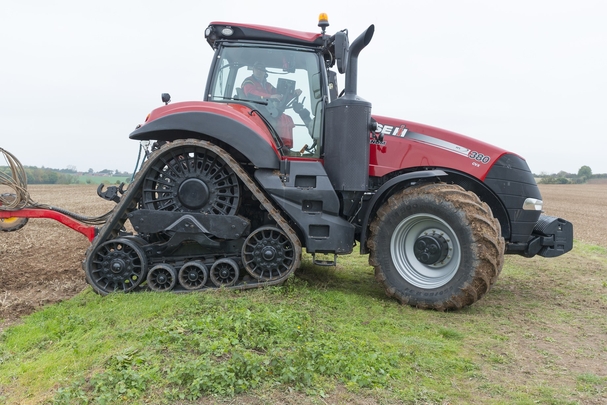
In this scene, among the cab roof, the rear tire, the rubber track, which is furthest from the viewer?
the cab roof

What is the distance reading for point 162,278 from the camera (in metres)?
5.36

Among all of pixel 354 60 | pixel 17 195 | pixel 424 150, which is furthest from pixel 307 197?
pixel 17 195

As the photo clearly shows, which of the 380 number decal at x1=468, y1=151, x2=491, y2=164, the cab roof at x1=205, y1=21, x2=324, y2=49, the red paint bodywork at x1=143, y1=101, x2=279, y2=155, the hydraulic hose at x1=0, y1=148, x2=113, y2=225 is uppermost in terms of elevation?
the cab roof at x1=205, y1=21, x2=324, y2=49

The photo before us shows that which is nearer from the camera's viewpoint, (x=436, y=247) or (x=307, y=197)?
(x=436, y=247)

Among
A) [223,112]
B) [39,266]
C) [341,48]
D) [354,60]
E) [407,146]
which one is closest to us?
[341,48]

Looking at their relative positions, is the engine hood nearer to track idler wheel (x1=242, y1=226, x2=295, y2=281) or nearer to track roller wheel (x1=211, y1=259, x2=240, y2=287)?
track idler wheel (x1=242, y1=226, x2=295, y2=281)

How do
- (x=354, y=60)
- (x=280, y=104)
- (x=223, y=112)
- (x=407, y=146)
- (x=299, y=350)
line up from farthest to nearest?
1. (x=280, y=104)
2. (x=407, y=146)
3. (x=354, y=60)
4. (x=223, y=112)
5. (x=299, y=350)

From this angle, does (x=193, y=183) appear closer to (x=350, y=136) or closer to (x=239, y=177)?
(x=239, y=177)

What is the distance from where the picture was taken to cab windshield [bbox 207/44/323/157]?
18.7ft

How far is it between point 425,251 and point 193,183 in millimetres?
2548

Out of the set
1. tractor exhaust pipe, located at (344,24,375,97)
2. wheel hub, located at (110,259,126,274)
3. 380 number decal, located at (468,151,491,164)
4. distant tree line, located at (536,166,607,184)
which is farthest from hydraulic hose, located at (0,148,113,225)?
distant tree line, located at (536,166,607,184)

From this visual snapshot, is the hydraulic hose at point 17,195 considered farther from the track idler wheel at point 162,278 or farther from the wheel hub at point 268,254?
the wheel hub at point 268,254

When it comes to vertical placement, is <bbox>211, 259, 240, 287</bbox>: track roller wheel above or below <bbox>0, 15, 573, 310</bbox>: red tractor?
below

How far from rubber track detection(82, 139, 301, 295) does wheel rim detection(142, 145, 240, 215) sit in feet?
0.29
